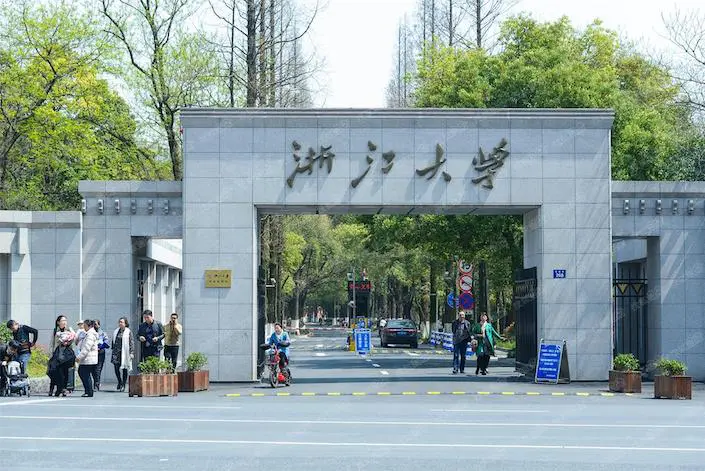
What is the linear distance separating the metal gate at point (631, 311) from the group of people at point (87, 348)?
40.2 ft

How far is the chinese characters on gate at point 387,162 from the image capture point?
2766 centimetres

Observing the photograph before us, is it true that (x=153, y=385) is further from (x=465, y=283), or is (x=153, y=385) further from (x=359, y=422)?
(x=465, y=283)

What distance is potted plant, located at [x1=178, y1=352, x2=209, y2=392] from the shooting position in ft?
83.4

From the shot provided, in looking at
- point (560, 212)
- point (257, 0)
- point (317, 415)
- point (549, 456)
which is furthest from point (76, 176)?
point (549, 456)

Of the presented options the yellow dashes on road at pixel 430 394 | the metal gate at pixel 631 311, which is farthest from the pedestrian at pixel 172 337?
the metal gate at pixel 631 311

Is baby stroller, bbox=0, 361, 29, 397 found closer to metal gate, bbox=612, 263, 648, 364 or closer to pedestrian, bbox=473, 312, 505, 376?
pedestrian, bbox=473, 312, 505, 376

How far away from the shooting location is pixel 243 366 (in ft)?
90.3

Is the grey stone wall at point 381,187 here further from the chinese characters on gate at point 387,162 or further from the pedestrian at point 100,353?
the pedestrian at point 100,353

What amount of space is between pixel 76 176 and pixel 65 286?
26.9 meters

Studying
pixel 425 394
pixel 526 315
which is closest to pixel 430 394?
pixel 425 394

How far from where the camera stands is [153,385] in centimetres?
2412

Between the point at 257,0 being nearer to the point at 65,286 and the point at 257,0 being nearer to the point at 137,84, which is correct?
the point at 137,84

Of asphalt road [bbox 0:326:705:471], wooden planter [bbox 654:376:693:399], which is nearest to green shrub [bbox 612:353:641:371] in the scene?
asphalt road [bbox 0:326:705:471]

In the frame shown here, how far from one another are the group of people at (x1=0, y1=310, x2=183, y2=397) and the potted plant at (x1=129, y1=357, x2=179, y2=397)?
775 mm
